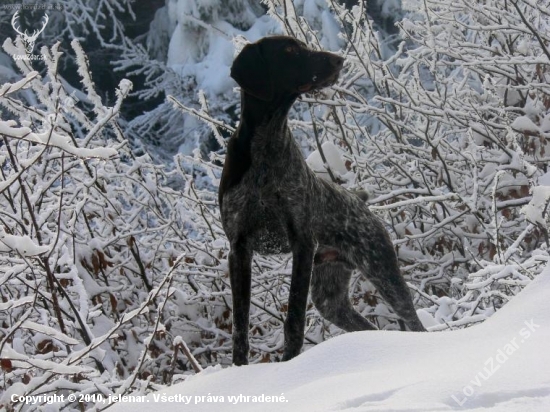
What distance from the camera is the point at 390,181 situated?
5.31 m

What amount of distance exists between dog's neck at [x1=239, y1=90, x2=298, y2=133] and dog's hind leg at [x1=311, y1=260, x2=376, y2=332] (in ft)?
3.57

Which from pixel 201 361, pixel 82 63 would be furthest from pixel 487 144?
pixel 82 63

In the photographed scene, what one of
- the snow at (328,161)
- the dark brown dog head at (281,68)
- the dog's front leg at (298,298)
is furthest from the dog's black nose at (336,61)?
the snow at (328,161)

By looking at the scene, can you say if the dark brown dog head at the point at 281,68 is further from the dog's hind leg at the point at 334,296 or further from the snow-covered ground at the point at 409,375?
the snow-covered ground at the point at 409,375

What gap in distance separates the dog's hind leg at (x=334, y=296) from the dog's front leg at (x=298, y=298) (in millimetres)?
824

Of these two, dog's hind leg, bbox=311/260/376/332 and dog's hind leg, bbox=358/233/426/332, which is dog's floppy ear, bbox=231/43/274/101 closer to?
dog's hind leg, bbox=358/233/426/332

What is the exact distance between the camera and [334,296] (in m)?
4.22

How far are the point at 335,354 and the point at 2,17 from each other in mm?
12639

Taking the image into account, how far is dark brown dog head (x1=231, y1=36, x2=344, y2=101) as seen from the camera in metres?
3.37

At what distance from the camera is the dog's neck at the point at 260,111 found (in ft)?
11.2

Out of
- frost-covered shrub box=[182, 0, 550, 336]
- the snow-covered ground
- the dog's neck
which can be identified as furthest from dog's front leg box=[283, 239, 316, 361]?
frost-covered shrub box=[182, 0, 550, 336]

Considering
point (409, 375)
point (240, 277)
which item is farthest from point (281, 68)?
point (409, 375)

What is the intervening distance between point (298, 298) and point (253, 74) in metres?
1.03

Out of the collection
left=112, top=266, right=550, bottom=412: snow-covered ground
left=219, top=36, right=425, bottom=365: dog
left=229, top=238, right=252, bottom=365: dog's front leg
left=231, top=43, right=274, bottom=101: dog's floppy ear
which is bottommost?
left=112, top=266, right=550, bottom=412: snow-covered ground
